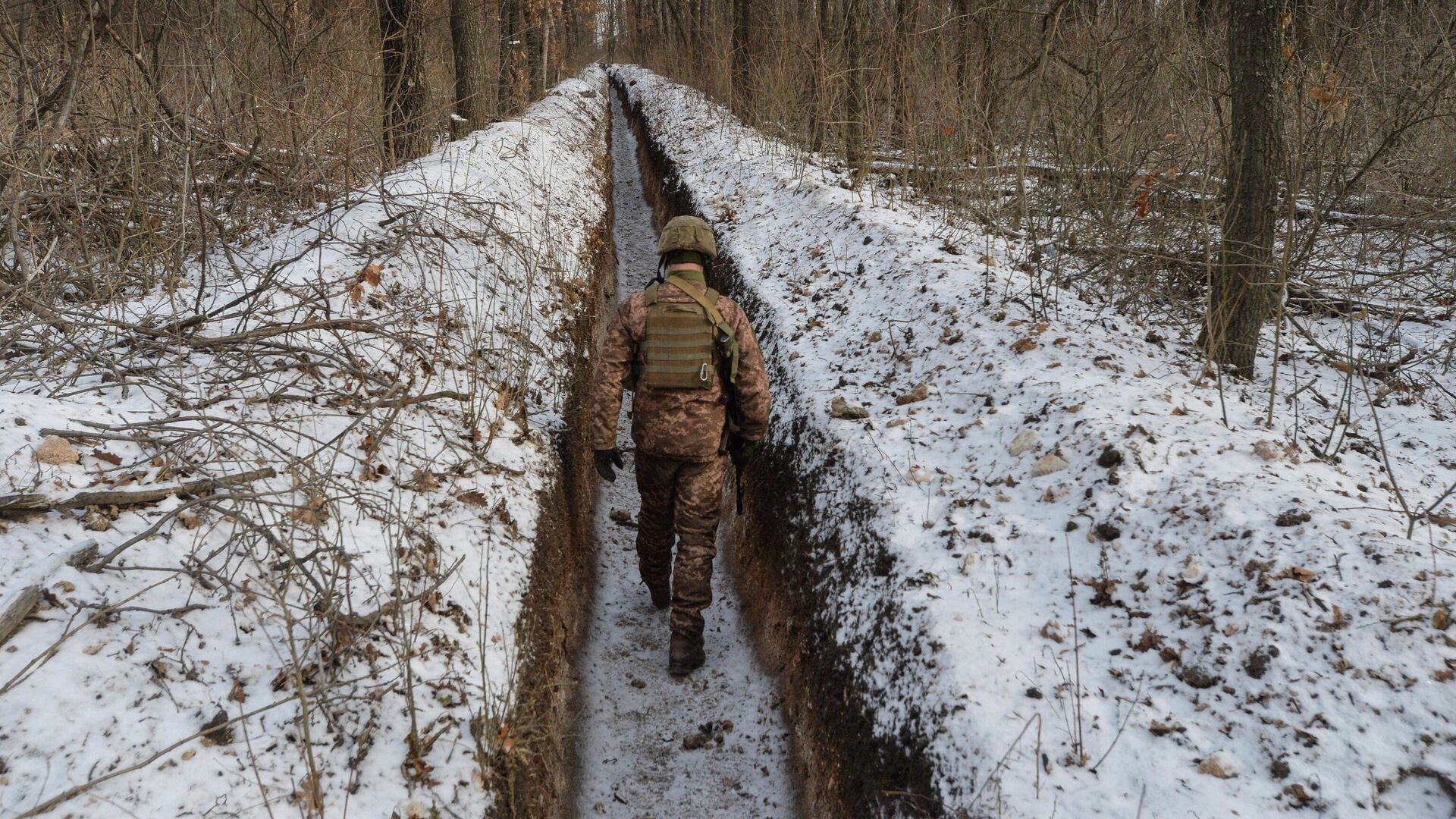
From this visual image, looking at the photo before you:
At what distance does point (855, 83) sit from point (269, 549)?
26.7 ft

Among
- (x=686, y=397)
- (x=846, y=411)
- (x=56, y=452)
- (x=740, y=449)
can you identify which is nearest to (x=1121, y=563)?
(x=846, y=411)

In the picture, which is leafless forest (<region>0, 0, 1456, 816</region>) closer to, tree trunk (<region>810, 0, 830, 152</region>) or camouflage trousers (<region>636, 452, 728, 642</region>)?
tree trunk (<region>810, 0, 830, 152</region>)

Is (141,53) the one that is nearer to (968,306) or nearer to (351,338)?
(351,338)

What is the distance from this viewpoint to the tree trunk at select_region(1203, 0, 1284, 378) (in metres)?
3.55

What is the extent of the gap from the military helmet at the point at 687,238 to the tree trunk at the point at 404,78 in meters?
4.31

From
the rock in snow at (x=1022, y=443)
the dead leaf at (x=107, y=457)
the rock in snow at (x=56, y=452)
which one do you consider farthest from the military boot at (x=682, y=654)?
the rock in snow at (x=56, y=452)

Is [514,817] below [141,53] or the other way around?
below

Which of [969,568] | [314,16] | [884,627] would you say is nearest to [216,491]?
[884,627]

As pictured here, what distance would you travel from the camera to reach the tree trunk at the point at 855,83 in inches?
303

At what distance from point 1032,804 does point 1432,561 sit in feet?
4.74

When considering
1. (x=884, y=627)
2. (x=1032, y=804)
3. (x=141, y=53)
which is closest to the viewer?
(x=1032, y=804)

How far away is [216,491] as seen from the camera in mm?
2660

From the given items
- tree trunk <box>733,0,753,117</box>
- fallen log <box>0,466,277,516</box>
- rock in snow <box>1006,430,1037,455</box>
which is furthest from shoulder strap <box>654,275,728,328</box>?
tree trunk <box>733,0,753,117</box>

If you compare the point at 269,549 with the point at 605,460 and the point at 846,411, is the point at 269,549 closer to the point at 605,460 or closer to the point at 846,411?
the point at 605,460
